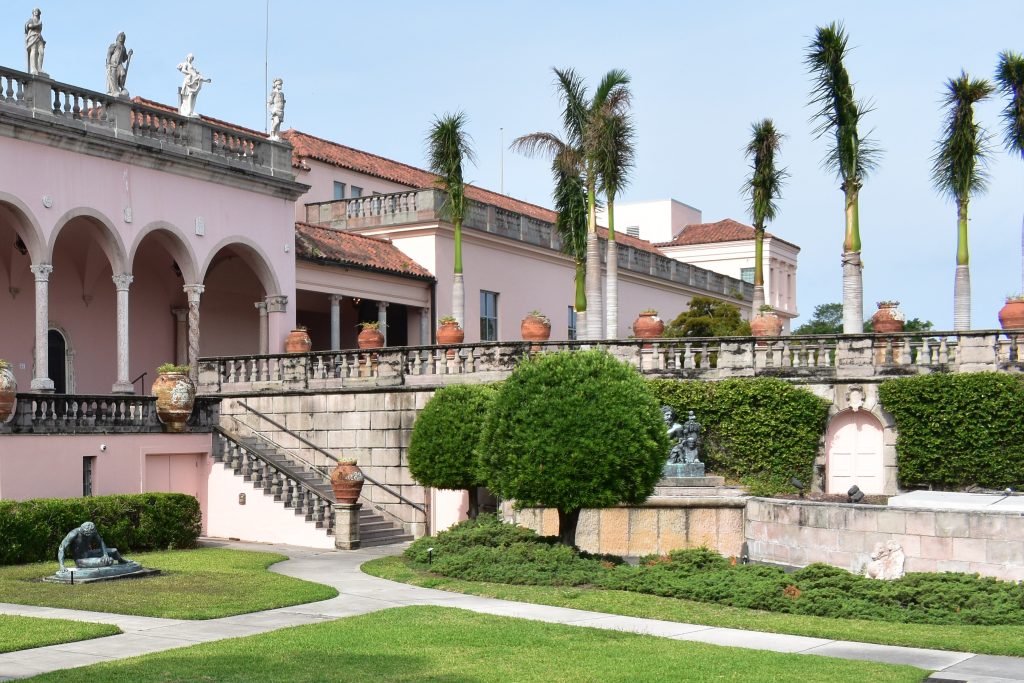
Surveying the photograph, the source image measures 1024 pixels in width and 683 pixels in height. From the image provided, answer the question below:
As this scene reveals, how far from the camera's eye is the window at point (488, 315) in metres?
37.2

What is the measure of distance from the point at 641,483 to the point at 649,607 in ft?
10.5

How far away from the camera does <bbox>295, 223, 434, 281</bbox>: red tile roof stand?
3244 centimetres

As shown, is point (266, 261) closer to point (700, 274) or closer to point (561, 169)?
point (561, 169)

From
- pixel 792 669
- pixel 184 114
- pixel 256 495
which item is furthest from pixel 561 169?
pixel 792 669

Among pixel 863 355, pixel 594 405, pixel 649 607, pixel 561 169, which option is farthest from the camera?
pixel 561 169

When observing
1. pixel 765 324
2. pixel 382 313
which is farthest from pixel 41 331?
pixel 765 324

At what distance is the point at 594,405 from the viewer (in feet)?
59.2

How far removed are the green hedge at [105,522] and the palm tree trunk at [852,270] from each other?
14292 mm

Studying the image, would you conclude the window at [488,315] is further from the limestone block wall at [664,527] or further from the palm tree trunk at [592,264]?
the limestone block wall at [664,527]

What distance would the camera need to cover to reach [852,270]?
26703 millimetres

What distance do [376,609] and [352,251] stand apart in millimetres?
19830

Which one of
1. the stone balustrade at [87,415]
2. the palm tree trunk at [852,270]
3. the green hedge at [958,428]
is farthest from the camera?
the palm tree trunk at [852,270]

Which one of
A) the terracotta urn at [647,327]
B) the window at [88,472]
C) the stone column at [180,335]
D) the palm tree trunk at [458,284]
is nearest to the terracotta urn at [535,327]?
the terracotta urn at [647,327]

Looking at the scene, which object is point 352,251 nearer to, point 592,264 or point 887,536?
point 592,264
